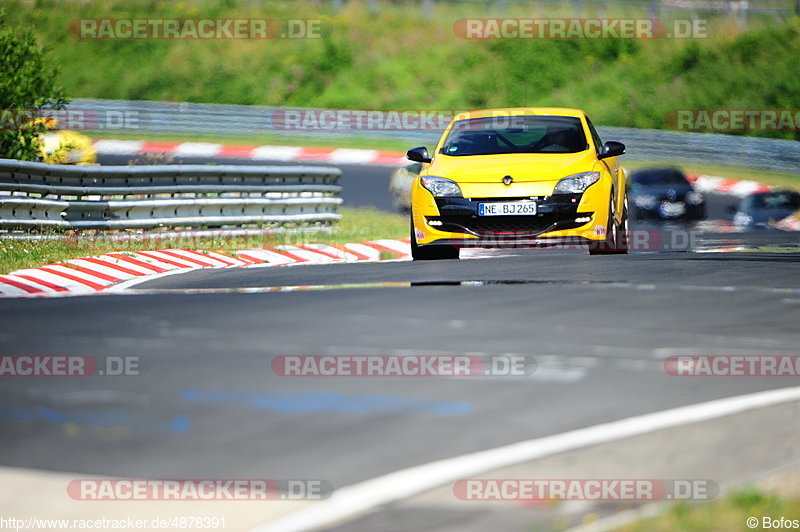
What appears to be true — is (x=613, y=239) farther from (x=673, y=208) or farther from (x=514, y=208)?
(x=673, y=208)

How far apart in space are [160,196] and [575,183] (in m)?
6.37

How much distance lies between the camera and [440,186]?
15.0 m

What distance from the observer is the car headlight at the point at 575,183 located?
579 inches

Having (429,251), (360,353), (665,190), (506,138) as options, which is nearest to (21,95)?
(429,251)

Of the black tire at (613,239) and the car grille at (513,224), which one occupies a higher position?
the car grille at (513,224)

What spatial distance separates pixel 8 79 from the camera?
19.9 m

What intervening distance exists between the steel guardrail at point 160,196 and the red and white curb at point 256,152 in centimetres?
1722

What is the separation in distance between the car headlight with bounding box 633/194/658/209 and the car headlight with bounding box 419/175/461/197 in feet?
50.1

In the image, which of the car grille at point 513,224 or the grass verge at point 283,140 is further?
the grass verge at point 283,140

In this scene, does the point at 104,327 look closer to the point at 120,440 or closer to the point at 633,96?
the point at 120,440

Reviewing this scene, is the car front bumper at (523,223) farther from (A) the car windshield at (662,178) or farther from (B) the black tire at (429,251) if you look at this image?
(A) the car windshield at (662,178)

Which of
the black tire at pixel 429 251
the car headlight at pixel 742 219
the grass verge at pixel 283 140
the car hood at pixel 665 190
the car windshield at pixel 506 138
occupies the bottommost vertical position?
the car headlight at pixel 742 219

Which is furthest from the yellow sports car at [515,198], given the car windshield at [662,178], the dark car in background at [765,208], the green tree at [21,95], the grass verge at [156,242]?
the car windshield at [662,178]

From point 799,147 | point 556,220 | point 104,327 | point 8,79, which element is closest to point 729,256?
point 556,220
